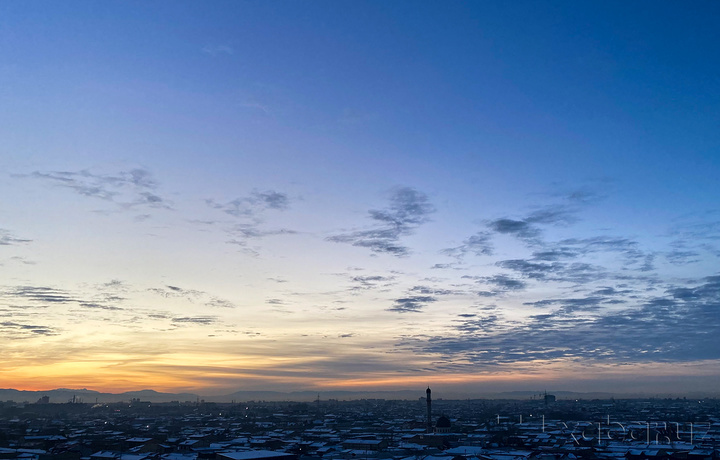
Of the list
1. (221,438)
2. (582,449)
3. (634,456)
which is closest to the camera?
(634,456)

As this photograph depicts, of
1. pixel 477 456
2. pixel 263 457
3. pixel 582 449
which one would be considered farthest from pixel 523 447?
pixel 263 457

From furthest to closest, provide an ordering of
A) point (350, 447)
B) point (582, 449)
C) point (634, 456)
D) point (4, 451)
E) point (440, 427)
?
point (440, 427)
point (350, 447)
point (582, 449)
point (634, 456)
point (4, 451)

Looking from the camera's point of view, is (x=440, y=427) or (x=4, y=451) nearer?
(x=4, y=451)

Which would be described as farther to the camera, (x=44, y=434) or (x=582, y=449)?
(x=44, y=434)

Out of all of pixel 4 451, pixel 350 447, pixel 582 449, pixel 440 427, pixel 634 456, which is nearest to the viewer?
pixel 4 451

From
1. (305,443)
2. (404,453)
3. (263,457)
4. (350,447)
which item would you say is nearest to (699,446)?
(404,453)

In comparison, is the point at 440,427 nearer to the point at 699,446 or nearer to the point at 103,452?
the point at 699,446

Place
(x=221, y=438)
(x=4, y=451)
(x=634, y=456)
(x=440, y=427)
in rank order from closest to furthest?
(x=4, y=451), (x=634, y=456), (x=221, y=438), (x=440, y=427)

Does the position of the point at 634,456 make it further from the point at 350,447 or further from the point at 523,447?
the point at 350,447
